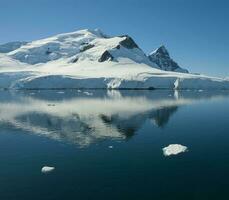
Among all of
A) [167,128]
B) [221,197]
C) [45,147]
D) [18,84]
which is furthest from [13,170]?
[18,84]

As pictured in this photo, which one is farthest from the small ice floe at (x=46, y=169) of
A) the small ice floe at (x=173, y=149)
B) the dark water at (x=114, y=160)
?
the small ice floe at (x=173, y=149)

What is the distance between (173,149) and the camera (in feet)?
109

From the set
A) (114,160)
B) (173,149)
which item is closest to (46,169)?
(114,160)

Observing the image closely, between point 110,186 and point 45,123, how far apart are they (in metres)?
30.5

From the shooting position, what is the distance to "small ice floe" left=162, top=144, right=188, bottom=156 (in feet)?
105

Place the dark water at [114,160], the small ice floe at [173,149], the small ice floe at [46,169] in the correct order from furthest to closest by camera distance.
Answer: the small ice floe at [173,149] → the small ice floe at [46,169] → the dark water at [114,160]

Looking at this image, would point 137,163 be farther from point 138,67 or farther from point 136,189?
point 138,67

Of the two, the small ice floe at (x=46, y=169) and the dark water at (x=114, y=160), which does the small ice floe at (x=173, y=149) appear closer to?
the dark water at (x=114, y=160)

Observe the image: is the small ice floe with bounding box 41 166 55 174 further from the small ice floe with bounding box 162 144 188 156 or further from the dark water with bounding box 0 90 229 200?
the small ice floe with bounding box 162 144 188 156

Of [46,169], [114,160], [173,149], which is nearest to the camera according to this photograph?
[46,169]

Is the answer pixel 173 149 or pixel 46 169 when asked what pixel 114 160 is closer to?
pixel 46 169

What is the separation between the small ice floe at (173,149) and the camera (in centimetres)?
3214

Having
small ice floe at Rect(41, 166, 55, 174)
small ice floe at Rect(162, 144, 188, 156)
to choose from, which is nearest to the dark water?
small ice floe at Rect(41, 166, 55, 174)

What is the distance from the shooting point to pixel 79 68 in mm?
195250
